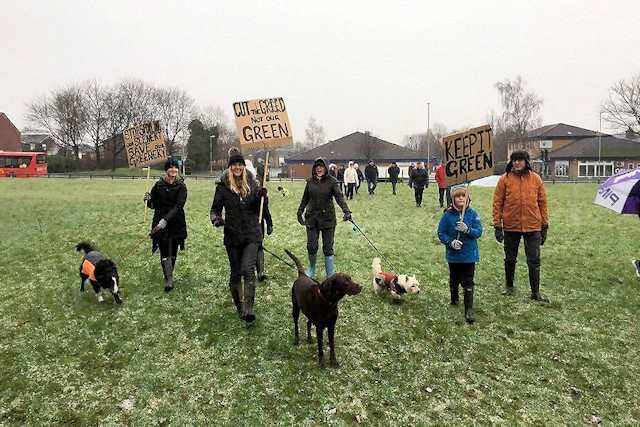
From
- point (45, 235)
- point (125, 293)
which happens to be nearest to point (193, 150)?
point (45, 235)

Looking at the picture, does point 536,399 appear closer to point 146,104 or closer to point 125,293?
point 125,293

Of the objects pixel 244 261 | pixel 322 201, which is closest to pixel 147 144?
pixel 322 201

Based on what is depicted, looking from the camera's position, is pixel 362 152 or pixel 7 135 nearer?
pixel 362 152

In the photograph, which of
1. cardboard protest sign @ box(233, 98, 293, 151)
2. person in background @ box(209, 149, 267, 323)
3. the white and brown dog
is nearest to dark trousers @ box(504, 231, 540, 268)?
the white and brown dog

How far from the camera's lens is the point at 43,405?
425 centimetres

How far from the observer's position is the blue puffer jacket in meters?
6.21

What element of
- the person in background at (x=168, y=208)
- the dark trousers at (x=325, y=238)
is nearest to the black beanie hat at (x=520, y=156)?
the dark trousers at (x=325, y=238)

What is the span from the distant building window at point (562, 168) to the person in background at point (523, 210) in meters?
72.0

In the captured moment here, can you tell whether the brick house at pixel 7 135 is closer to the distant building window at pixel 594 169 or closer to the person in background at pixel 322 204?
the person in background at pixel 322 204

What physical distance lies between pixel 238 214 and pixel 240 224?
0.14m

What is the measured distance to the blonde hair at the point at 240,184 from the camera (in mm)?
5941

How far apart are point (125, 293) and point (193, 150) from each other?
68.4 meters

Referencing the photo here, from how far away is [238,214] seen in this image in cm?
588

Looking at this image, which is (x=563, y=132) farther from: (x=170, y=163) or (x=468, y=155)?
(x=170, y=163)
